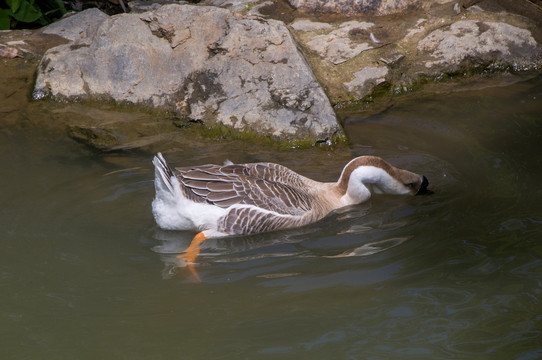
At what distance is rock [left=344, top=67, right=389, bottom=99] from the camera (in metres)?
7.52

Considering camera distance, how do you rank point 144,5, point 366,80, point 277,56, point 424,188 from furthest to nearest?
point 144,5, point 366,80, point 277,56, point 424,188

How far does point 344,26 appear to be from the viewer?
26.6 feet

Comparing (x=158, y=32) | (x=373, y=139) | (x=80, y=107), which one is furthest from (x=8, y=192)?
(x=373, y=139)

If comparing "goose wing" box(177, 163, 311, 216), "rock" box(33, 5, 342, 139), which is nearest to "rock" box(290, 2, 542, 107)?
"rock" box(33, 5, 342, 139)

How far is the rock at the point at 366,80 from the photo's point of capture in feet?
24.7

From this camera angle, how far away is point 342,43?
7.86m

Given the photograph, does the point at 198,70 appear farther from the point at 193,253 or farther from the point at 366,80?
the point at 193,253

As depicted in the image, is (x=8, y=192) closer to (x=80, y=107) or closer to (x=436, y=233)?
(x=80, y=107)

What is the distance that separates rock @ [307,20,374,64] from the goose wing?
9.56 ft

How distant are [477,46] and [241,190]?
452cm

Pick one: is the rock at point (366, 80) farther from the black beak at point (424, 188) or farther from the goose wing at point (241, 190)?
the goose wing at point (241, 190)

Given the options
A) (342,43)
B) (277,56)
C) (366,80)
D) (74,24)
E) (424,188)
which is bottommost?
(424,188)

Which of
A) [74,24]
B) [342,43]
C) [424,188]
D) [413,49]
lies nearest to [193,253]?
[424,188]

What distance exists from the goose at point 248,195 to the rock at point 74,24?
4.22 m
